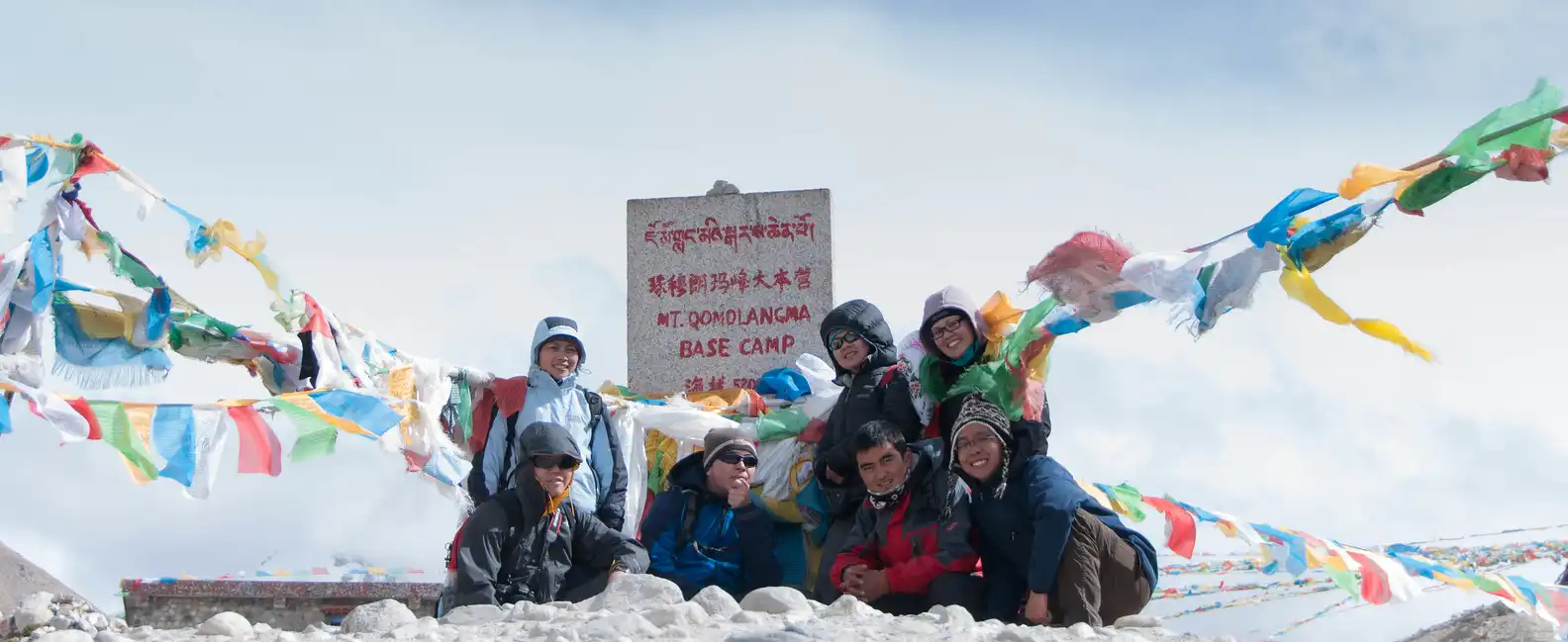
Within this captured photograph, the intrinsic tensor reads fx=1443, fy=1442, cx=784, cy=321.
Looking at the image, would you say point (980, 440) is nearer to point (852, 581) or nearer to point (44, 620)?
point (852, 581)

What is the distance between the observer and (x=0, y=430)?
500 cm

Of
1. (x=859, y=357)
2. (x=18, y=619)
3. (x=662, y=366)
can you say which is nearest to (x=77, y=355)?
(x=18, y=619)

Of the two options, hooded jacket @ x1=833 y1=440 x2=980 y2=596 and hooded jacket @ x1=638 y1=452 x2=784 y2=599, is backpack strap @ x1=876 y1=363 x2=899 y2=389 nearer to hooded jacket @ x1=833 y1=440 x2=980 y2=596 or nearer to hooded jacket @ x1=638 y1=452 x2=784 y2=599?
hooded jacket @ x1=833 y1=440 x2=980 y2=596

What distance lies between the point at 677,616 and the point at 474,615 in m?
0.70

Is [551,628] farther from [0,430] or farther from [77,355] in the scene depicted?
[77,355]

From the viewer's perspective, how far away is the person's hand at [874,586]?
14.5ft

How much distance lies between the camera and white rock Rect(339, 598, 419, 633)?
147 inches

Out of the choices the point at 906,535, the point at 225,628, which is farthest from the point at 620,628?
the point at 906,535

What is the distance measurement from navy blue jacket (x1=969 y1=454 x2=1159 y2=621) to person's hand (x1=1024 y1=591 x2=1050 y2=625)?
0.02 metres

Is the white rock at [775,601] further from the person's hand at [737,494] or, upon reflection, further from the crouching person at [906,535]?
the person's hand at [737,494]

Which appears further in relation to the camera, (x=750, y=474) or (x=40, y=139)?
(x=40, y=139)

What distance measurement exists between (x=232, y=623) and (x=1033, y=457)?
2365 millimetres

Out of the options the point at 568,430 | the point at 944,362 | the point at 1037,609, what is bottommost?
the point at 1037,609

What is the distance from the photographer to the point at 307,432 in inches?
212
